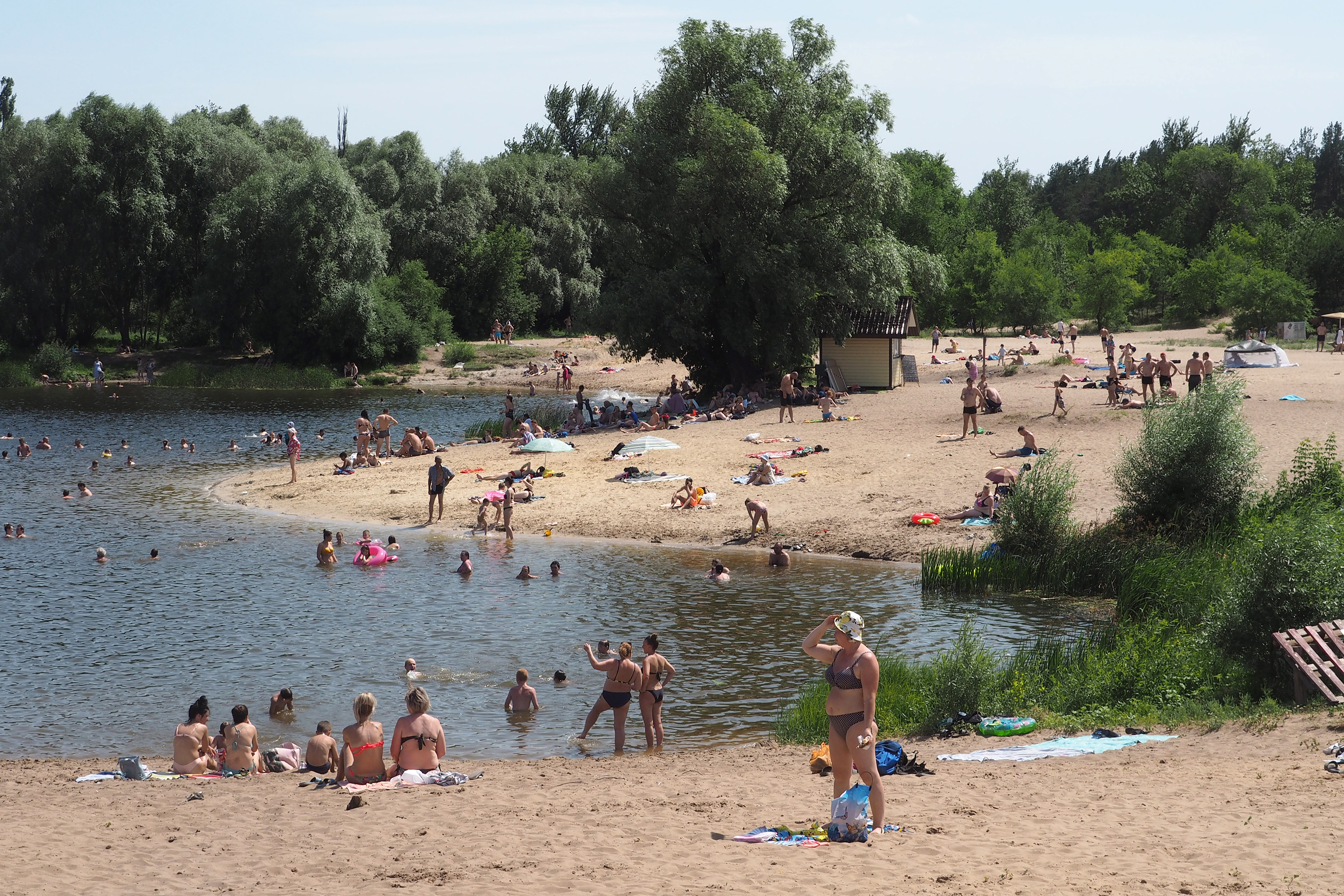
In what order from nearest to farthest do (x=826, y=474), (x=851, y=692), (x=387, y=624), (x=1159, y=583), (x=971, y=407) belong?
(x=851, y=692)
(x=1159, y=583)
(x=387, y=624)
(x=826, y=474)
(x=971, y=407)

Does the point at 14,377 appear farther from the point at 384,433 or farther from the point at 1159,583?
→ the point at 1159,583

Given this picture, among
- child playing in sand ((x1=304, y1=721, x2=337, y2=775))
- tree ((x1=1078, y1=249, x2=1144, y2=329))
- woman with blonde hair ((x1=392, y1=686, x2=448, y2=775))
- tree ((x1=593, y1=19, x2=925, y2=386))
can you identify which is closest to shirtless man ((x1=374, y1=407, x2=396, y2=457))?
tree ((x1=593, y1=19, x2=925, y2=386))

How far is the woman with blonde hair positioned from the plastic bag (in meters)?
4.79

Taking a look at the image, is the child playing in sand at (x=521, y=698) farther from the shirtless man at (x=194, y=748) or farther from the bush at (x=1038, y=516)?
the bush at (x=1038, y=516)

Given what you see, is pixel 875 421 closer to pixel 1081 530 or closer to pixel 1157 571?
pixel 1081 530

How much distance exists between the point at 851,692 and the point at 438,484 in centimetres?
2000

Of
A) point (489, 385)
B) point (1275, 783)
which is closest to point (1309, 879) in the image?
point (1275, 783)

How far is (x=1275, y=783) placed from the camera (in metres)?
10.0

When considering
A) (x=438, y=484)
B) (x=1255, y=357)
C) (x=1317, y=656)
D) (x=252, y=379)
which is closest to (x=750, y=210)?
(x=438, y=484)

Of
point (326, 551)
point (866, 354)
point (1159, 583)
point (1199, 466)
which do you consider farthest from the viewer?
point (866, 354)

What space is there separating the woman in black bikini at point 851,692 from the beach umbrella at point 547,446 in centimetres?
2555

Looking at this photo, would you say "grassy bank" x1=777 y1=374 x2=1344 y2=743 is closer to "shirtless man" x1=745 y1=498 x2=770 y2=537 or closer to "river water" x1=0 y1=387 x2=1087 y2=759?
"river water" x1=0 y1=387 x2=1087 y2=759

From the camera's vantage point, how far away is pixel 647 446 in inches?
1284

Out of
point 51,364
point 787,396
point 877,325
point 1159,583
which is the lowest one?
point 1159,583
